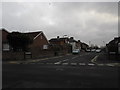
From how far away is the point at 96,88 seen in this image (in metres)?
8.00

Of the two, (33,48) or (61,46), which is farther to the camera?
(61,46)

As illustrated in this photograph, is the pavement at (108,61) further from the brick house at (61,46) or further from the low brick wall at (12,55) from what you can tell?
the brick house at (61,46)

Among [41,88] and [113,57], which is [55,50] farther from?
[41,88]

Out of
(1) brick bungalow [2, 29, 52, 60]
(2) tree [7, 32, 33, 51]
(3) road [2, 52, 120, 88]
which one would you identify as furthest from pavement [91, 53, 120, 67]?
(2) tree [7, 32, 33, 51]

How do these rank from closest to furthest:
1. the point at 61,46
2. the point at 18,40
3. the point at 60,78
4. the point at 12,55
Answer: the point at 60,78
the point at 12,55
the point at 18,40
the point at 61,46

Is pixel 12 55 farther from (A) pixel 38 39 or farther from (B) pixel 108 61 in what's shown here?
(A) pixel 38 39

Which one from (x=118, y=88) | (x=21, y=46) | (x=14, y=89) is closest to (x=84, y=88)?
(x=118, y=88)

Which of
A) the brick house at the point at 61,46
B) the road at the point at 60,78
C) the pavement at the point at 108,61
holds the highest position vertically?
the brick house at the point at 61,46

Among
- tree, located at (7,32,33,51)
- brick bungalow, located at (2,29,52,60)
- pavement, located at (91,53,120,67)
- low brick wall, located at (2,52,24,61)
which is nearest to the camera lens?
pavement, located at (91,53,120,67)

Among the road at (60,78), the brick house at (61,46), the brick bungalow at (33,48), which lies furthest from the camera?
the brick house at (61,46)

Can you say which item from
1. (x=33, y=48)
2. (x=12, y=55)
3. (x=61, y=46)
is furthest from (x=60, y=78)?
(x=61, y=46)

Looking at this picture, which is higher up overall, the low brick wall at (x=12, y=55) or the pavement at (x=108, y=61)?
the low brick wall at (x=12, y=55)

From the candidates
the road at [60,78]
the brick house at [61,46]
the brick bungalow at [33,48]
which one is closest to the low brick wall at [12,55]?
the brick bungalow at [33,48]

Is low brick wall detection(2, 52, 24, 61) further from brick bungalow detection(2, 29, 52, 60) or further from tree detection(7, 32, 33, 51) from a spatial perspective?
tree detection(7, 32, 33, 51)
